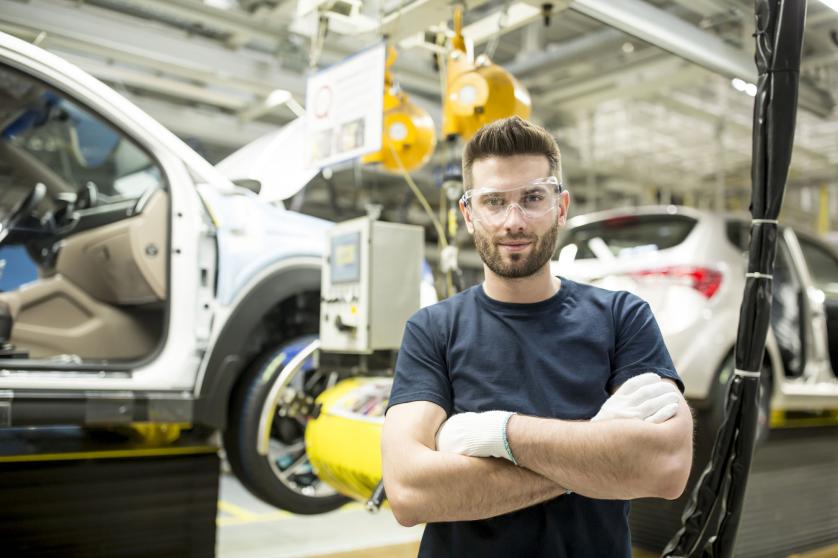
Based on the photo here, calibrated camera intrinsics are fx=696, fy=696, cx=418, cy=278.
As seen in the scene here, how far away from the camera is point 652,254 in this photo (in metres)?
4.05

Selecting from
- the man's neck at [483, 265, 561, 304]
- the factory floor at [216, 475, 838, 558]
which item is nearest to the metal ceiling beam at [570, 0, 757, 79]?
the man's neck at [483, 265, 561, 304]

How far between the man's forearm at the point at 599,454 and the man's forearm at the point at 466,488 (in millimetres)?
43

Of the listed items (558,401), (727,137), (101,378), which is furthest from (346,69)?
(727,137)

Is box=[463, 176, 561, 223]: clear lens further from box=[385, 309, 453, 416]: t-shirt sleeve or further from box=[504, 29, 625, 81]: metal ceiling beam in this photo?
box=[504, 29, 625, 81]: metal ceiling beam

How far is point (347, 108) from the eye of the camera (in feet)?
10.9

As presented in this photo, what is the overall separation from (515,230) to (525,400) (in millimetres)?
389

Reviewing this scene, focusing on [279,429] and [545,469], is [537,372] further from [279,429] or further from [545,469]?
[279,429]

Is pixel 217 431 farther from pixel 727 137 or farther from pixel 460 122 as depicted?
pixel 727 137

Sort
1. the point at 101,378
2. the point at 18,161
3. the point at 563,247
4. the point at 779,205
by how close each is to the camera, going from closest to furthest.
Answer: the point at 779,205, the point at 101,378, the point at 18,161, the point at 563,247

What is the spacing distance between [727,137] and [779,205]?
7.14m

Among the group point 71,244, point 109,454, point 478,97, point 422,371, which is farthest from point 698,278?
point 71,244

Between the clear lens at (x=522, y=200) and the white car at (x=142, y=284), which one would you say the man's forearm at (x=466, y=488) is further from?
the white car at (x=142, y=284)

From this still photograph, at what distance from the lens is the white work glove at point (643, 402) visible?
145 cm

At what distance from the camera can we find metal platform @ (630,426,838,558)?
4203mm
